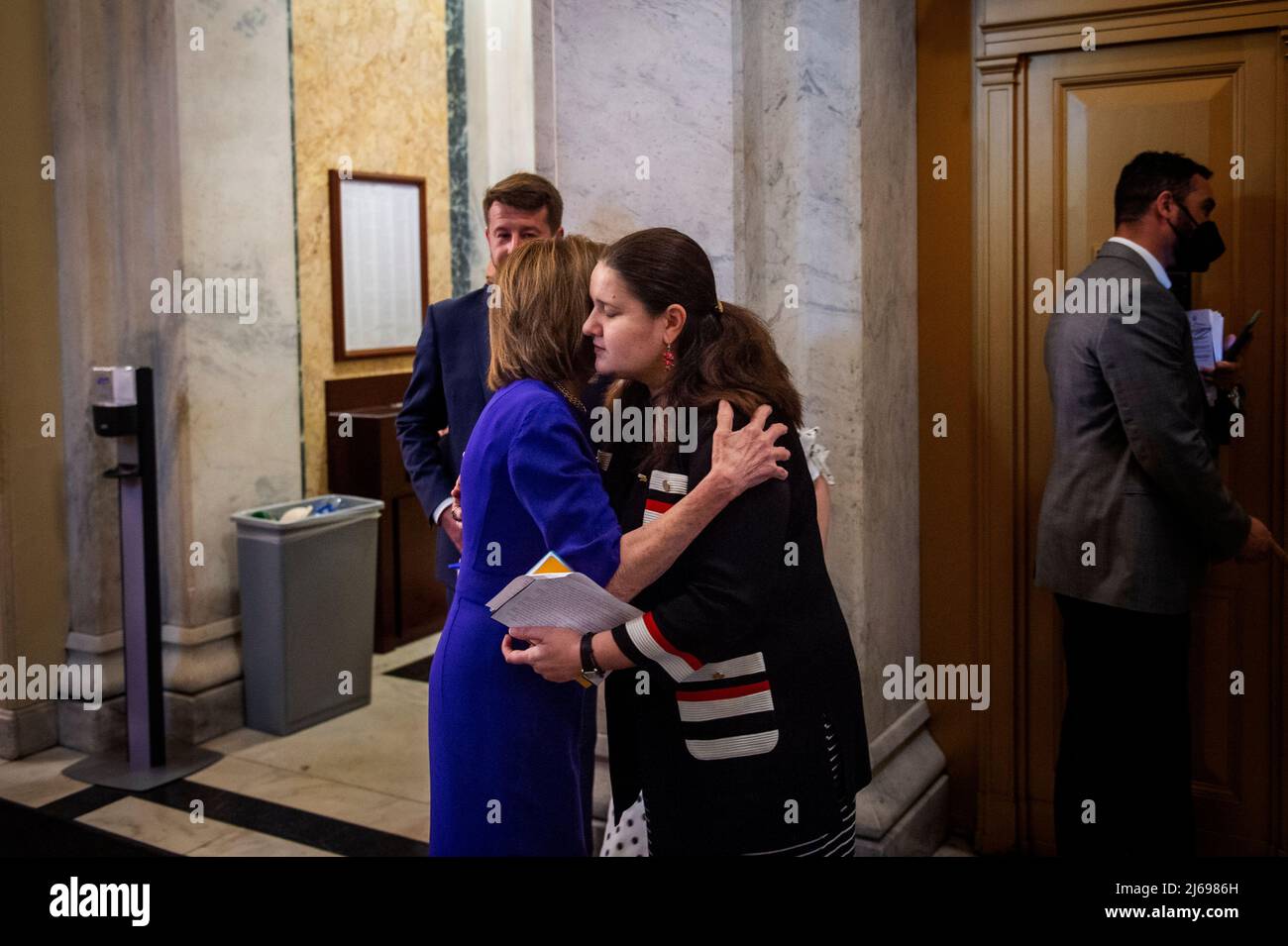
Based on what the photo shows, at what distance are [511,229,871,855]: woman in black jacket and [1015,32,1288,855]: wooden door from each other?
1.63 metres

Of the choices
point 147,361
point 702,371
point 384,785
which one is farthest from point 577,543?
point 147,361

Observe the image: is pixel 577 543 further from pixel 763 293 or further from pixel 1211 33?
pixel 1211 33

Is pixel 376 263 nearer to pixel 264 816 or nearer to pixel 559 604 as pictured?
pixel 264 816

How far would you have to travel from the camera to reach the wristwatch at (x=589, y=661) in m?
2.02

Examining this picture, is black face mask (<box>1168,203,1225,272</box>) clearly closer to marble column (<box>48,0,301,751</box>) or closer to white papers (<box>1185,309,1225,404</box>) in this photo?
white papers (<box>1185,309,1225,404</box>)

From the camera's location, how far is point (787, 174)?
3.11m

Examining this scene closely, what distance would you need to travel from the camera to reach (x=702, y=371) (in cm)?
202

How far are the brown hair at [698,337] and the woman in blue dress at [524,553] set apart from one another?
0.14 meters

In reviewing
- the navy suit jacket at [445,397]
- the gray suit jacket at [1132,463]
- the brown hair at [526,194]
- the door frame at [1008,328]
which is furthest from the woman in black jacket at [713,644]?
the door frame at [1008,328]

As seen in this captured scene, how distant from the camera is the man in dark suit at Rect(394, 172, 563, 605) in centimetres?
305

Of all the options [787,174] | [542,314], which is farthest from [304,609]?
[542,314]

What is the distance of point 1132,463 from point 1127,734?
682 mm

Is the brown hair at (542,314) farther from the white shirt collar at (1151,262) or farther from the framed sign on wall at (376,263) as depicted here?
the framed sign on wall at (376,263)

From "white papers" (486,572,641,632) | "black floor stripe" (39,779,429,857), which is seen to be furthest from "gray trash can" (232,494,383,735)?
"white papers" (486,572,641,632)
